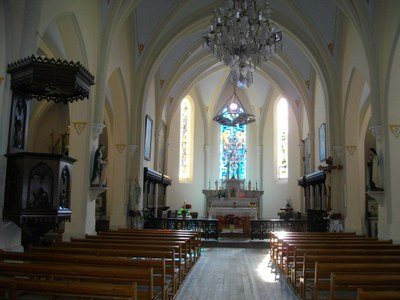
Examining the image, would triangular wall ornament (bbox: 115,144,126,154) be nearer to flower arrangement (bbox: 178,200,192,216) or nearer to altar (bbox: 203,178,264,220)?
flower arrangement (bbox: 178,200,192,216)

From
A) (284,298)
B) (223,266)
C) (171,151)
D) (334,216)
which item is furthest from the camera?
(171,151)

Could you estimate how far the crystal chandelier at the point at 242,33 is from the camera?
11.3m

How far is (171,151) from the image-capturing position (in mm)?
26906

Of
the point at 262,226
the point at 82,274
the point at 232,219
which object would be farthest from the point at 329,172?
the point at 82,274

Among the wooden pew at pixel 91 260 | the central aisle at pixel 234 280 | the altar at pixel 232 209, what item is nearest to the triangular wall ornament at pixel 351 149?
the central aisle at pixel 234 280

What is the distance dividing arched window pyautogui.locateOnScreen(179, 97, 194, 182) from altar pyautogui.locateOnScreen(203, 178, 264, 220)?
7.54 feet

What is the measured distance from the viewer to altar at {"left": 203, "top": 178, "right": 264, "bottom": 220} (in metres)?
22.4

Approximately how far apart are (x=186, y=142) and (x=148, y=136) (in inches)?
345

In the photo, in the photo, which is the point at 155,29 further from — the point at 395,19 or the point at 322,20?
the point at 395,19

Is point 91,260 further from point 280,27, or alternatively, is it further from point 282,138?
point 282,138

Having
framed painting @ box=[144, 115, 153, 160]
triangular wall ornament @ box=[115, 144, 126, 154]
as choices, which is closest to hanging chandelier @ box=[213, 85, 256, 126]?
framed painting @ box=[144, 115, 153, 160]

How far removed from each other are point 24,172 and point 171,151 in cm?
1929

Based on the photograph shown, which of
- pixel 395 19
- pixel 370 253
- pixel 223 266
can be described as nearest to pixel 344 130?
pixel 395 19

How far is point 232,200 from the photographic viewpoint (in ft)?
82.0
